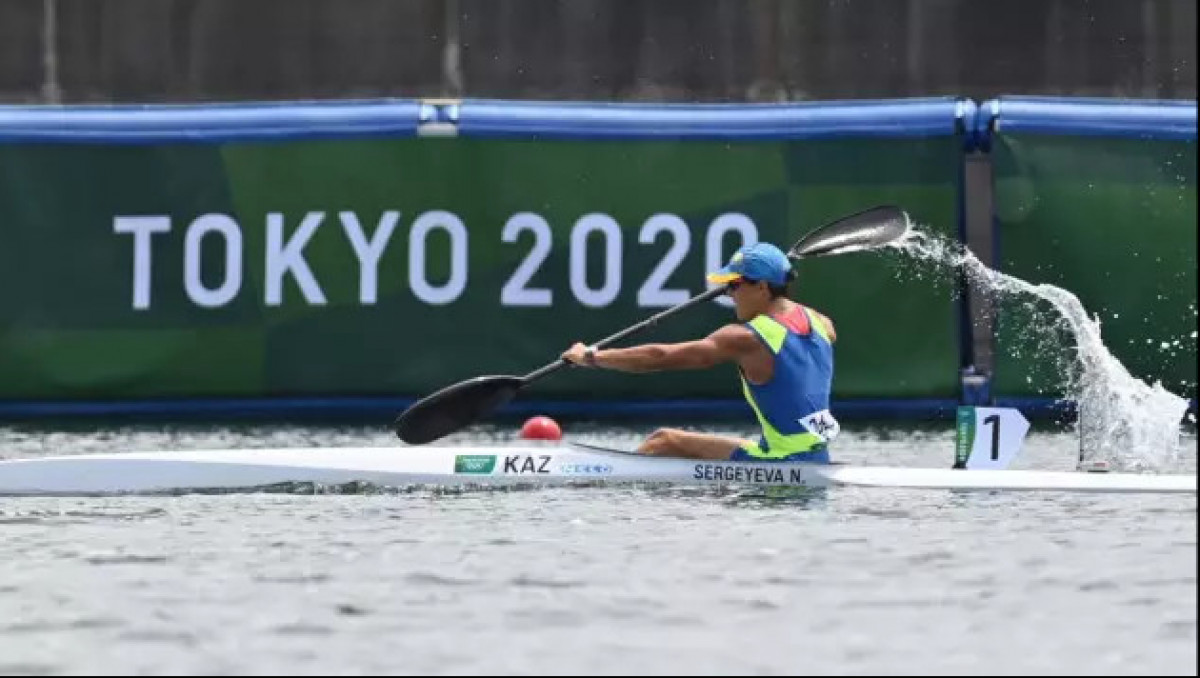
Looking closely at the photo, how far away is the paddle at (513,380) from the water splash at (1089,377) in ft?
0.62

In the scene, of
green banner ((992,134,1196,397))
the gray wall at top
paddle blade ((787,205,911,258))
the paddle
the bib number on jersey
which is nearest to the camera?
the bib number on jersey

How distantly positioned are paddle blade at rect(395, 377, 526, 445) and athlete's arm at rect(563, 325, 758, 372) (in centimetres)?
86

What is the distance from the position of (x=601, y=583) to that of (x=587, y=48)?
473 inches

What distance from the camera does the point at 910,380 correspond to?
15.9 meters

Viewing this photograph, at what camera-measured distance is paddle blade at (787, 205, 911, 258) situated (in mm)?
14062

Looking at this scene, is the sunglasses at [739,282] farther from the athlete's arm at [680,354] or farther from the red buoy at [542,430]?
the red buoy at [542,430]

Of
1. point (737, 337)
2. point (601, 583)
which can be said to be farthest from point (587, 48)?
point (601, 583)

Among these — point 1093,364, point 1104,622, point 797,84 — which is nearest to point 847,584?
point 1104,622

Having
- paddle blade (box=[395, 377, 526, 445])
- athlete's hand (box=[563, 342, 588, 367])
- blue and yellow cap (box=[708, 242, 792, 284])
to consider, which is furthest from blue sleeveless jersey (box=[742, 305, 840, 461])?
paddle blade (box=[395, 377, 526, 445])

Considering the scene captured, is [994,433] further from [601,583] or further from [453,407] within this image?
[601,583]

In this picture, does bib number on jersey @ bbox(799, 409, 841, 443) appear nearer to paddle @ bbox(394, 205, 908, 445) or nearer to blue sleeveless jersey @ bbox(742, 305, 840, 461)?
blue sleeveless jersey @ bbox(742, 305, 840, 461)

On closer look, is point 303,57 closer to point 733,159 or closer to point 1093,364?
point 733,159

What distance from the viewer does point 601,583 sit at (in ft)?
30.4

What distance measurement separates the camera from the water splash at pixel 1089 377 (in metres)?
12.7
